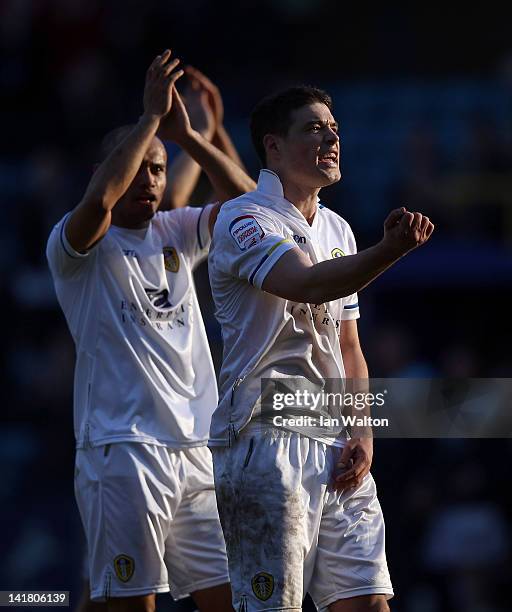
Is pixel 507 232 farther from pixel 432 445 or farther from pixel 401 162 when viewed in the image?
pixel 432 445

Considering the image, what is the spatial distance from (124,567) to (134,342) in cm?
96

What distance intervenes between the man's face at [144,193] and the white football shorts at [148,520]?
1.04m

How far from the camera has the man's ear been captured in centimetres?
508

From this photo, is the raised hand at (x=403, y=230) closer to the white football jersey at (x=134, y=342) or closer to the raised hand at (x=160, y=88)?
the raised hand at (x=160, y=88)

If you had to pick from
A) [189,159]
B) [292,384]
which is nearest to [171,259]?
[189,159]

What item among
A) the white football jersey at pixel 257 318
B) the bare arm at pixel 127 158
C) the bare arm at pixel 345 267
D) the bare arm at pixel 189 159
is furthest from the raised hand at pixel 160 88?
the bare arm at pixel 345 267

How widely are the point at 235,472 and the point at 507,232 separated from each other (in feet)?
23.3

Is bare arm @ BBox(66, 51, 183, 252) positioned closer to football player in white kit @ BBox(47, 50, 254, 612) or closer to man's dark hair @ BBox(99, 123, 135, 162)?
football player in white kit @ BBox(47, 50, 254, 612)

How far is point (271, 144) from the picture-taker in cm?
510

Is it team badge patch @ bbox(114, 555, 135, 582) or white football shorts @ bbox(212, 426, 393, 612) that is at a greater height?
white football shorts @ bbox(212, 426, 393, 612)

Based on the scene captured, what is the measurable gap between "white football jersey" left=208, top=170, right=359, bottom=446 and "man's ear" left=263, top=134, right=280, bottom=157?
5.8 inches

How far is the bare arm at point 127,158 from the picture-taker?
5.72m

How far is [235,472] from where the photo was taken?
15.7 feet

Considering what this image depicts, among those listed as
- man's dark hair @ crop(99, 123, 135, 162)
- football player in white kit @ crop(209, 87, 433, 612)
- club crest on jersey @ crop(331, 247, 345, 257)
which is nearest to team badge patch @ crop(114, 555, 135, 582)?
football player in white kit @ crop(209, 87, 433, 612)
